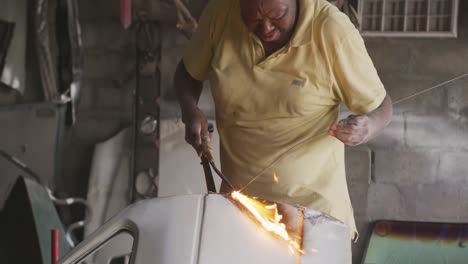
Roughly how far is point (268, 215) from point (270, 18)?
0.67 m

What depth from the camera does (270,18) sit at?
2.37 metres

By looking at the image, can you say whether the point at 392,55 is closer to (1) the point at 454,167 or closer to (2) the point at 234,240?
(1) the point at 454,167

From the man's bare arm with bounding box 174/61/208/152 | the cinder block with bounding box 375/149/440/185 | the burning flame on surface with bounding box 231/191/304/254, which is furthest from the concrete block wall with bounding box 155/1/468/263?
the burning flame on surface with bounding box 231/191/304/254

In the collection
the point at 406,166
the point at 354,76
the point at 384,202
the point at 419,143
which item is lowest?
the point at 384,202

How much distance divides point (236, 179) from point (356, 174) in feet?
6.27

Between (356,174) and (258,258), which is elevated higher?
(258,258)

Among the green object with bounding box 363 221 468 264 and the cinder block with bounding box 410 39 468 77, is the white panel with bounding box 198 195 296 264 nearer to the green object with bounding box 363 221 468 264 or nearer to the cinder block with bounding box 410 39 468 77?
the green object with bounding box 363 221 468 264

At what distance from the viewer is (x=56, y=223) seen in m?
4.16

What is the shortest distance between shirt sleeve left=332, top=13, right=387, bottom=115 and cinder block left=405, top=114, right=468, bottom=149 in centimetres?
191

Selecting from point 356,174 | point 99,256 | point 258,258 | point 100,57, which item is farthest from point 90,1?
point 258,258

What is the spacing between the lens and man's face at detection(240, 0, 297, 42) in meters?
2.35

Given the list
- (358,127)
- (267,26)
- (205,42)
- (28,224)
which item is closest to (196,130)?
(205,42)

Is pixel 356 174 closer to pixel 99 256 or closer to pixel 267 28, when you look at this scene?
pixel 99 256

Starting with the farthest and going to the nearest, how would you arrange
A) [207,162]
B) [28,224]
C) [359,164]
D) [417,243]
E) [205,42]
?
[359,164] → [417,243] → [28,224] → [205,42] → [207,162]
